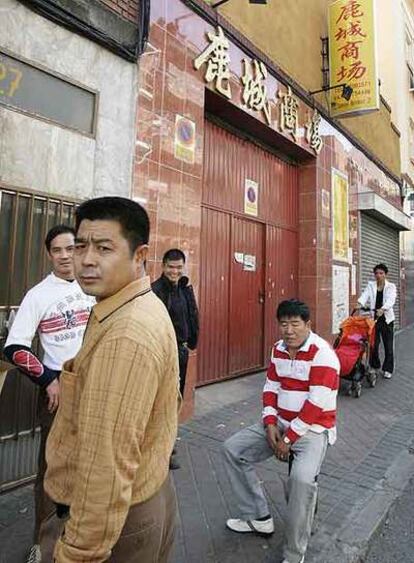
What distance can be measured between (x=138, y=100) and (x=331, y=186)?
5.95 meters

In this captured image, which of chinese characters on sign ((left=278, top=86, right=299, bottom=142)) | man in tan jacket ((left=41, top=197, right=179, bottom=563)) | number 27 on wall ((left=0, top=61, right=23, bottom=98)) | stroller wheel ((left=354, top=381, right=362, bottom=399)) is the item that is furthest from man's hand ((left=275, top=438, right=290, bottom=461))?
chinese characters on sign ((left=278, top=86, right=299, bottom=142))

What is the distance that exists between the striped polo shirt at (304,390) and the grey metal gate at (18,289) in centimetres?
198

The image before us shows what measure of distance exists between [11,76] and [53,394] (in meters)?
2.60

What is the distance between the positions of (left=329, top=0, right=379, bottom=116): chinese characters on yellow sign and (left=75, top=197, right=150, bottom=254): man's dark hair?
30.1 ft

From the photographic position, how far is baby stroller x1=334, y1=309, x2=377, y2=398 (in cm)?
659

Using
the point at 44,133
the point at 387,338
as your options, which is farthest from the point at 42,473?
the point at 387,338

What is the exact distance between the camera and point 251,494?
115 inches

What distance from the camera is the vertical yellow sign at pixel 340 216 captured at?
9.70 m

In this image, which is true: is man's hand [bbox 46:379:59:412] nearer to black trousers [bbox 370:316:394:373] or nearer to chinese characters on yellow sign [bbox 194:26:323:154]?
chinese characters on yellow sign [bbox 194:26:323:154]

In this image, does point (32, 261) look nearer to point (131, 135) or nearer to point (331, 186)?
point (131, 135)

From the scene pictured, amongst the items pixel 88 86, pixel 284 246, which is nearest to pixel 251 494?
pixel 88 86

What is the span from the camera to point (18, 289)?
3.57 meters

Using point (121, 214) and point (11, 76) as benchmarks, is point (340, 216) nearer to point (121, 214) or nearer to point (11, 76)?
point (11, 76)

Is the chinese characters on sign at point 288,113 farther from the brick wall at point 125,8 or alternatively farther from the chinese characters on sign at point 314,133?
the brick wall at point 125,8
